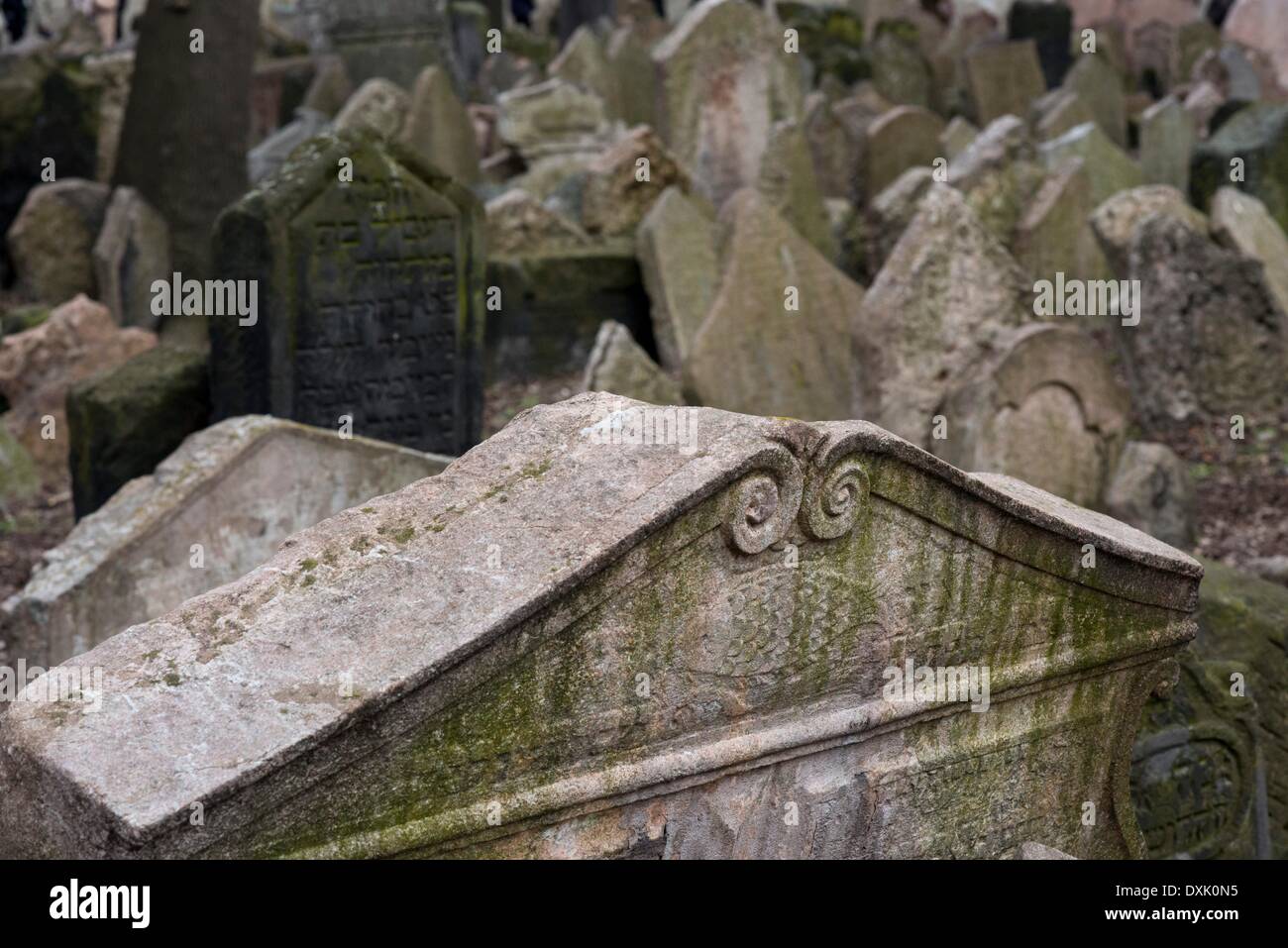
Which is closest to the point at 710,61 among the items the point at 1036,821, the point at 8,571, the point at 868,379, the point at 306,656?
the point at 868,379

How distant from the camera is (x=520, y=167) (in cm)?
1288

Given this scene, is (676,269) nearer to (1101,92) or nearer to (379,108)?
(379,108)

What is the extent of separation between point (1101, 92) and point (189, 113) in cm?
869

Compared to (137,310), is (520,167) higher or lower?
higher

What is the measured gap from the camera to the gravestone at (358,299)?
596cm

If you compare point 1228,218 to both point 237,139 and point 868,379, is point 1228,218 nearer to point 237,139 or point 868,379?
point 868,379

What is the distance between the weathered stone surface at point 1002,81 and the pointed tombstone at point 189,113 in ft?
26.3

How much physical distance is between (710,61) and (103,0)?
18564mm

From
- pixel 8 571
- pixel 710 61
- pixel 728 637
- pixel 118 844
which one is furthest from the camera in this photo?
pixel 710 61

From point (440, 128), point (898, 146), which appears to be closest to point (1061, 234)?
point (898, 146)

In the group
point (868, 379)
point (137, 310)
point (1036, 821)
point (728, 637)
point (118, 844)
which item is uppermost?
point (137, 310)

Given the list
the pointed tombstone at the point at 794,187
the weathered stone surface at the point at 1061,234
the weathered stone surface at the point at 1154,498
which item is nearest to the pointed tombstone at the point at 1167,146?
the weathered stone surface at the point at 1061,234

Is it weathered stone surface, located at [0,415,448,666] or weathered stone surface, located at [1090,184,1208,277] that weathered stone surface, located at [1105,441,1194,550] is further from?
weathered stone surface, located at [0,415,448,666]

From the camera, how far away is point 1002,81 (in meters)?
15.9
